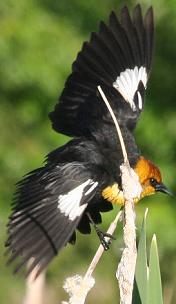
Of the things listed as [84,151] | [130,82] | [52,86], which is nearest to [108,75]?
[130,82]

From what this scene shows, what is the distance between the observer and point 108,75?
3.27 m

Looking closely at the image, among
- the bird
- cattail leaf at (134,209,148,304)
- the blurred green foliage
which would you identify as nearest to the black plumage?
the bird

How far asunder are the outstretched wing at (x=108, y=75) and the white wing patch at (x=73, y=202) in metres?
0.40

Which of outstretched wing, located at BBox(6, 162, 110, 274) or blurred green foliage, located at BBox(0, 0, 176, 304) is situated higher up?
blurred green foliage, located at BBox(0, 0, 176, 304)

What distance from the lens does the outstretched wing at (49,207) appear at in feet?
8.32

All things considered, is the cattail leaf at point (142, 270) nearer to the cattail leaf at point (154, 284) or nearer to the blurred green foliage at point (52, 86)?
the cattail leaf at point (154, 284)

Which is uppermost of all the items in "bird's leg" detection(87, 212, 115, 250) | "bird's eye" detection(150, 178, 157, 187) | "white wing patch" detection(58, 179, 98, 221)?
"white wing patch" detection(58, 179, 98, 221)

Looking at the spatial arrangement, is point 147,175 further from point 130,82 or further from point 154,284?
point 154,284

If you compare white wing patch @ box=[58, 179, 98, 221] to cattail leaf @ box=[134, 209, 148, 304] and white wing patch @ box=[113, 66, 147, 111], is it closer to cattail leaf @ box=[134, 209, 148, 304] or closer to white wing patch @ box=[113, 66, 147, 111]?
white wing patch @ box=[113, 66, 147, 111]

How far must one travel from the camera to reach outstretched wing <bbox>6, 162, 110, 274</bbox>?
2535mm

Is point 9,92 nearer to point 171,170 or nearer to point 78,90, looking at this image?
point 171,170

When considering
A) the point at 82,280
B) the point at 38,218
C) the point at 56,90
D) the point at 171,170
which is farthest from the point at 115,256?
the point at 82,280

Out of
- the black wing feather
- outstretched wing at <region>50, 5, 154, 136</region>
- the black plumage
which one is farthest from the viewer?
outstretched wing at <region>50, 5, 154, 136</region>

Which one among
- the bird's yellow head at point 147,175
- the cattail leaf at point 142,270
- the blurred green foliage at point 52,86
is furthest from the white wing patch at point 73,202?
the blurred green foliage at point 52,86
